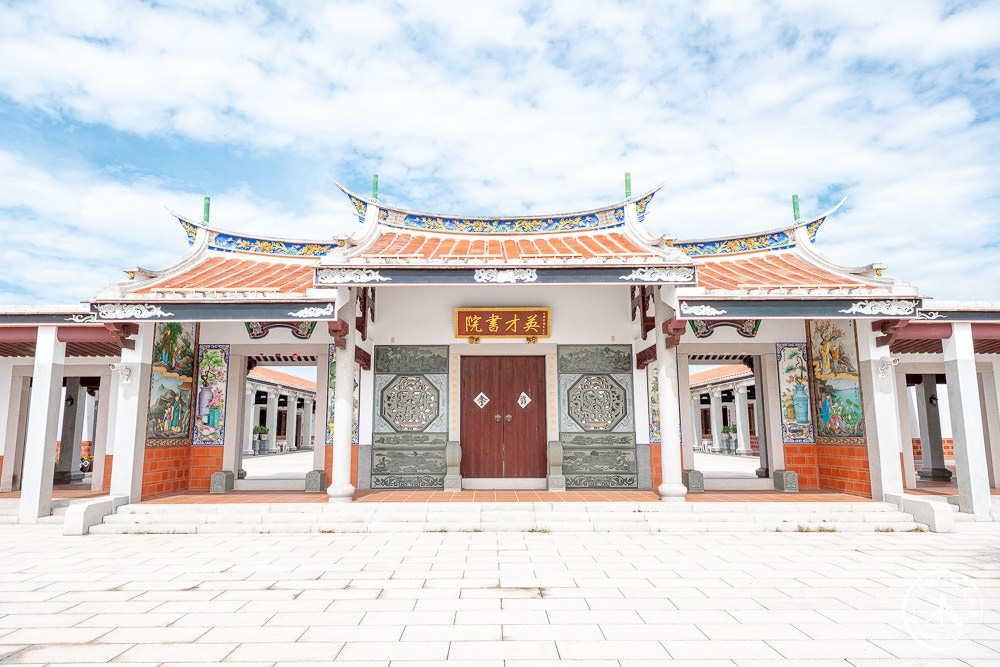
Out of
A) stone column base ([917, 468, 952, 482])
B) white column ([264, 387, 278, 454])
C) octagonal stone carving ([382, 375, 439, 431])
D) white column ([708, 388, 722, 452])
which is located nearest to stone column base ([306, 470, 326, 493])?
octagonal stone carving ([382, 375, 439, 431])

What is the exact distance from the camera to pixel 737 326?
955 centimetres

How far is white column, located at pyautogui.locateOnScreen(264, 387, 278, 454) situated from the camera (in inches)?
938

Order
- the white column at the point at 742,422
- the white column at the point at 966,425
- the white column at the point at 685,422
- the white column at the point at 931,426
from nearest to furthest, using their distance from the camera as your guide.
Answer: the white column at the point at 966,425 → the white column at the point at 685,422 → the white column at the point at 931,426 → the white column at the point at 742,422

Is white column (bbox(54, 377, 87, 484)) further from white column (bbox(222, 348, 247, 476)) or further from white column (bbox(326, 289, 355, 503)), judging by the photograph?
white column (bbox(326, 289, 355, 503))

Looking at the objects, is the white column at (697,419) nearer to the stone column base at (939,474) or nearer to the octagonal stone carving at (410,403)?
the stone column base at (939,474)

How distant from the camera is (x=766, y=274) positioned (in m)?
8.91

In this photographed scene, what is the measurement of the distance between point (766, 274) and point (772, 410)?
229cm

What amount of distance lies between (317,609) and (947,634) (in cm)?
397

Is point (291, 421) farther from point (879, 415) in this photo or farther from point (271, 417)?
point (879, 415)

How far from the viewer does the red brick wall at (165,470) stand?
8.39 m

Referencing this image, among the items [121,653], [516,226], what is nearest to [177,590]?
[121,653]

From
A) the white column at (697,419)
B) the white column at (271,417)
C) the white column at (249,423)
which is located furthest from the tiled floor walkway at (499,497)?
the white column at (697,419)

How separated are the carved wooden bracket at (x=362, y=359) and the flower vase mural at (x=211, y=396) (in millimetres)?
2482

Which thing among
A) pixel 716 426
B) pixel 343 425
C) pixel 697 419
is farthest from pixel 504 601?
pixel 697 419
